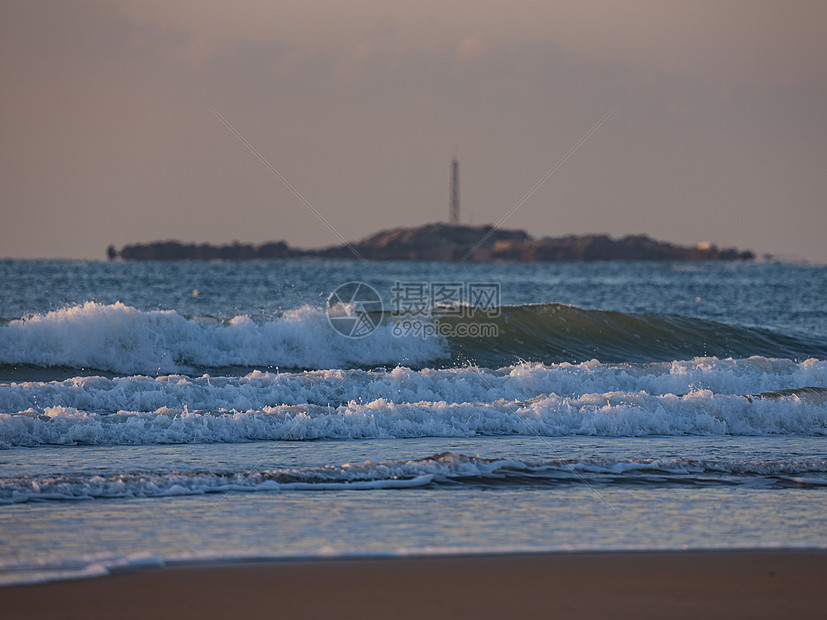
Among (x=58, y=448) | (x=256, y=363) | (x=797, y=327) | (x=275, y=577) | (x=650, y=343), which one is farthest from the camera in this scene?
(x=797, y=327)

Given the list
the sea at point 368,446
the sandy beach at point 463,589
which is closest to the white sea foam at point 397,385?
the sea at point 368,446

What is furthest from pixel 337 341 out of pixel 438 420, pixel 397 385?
pixel 438 420

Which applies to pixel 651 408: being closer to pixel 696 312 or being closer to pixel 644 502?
pixel 644 502

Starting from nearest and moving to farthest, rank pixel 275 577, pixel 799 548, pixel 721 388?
pixel 275 577 → pixel 799 548 → pixel 721 388

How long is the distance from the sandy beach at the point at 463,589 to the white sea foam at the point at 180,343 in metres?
10.6

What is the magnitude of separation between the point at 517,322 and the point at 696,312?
13.1m

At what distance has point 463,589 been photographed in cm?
441

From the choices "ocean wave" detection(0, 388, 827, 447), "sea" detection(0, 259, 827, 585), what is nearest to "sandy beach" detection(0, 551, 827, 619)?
"sea" detection(0, 259, 827, 585)

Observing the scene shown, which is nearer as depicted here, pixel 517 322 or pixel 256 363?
pixel 256 363

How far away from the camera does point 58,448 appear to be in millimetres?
8031

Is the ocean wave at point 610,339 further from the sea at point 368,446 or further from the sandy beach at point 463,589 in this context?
the sandy beach at point 463,589

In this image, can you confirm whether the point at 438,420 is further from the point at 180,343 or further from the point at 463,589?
the point at 180,343

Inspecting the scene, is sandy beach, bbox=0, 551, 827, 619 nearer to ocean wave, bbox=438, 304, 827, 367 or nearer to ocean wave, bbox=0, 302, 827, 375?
ocean wave, bbox=0, 302, 827, 375

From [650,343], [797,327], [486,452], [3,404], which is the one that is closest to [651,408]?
[486,452]
